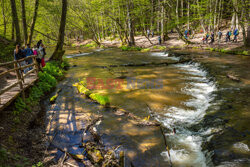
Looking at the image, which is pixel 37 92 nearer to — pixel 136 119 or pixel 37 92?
pixel 37 92

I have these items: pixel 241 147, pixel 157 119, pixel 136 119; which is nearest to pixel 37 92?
pixel 136 119

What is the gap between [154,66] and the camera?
15.1 m

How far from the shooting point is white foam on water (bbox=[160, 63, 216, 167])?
4.42 meters

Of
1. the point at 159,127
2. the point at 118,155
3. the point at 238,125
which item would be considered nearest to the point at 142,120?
the point at 159,127

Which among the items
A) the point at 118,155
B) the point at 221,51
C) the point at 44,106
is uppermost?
the point at 221,51

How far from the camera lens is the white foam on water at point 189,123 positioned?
4.42m

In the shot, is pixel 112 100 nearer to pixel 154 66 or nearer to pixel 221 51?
pixel 154 66

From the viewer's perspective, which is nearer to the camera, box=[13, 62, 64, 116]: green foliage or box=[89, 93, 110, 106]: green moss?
box=[13, 62, 64, 116]: green foliage

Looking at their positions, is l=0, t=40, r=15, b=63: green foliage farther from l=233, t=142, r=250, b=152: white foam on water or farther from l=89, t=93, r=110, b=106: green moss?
l=233, t=142, r=250, b=152: white foam on water

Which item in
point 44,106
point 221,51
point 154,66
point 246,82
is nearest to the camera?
point 44,106

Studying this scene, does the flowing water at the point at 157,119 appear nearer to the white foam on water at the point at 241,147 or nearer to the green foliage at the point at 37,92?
the white foam on water at the point at 241,147

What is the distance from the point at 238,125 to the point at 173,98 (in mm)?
3070

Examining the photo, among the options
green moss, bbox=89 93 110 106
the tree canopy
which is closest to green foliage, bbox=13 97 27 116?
green moss, bbox=89 93 110 106

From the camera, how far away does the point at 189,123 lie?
19.4 feet
